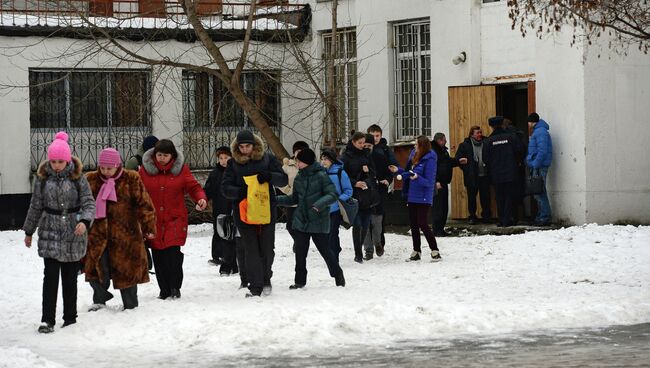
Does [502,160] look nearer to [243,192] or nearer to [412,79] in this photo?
[412,79]

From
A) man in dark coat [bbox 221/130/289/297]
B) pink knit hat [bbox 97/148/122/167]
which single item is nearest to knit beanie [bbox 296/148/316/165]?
man in dark coat [bbox 221/130/289/297]

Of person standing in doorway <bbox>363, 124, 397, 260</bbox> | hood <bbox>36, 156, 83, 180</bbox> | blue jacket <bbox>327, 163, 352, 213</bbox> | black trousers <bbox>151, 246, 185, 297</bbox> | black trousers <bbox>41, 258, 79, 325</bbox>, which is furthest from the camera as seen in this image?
person standing in doorway <bbox>363, 124, 397, 260</bbox>

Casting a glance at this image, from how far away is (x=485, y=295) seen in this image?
14766mm

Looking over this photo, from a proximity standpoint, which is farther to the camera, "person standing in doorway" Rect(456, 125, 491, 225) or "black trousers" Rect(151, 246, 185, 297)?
"person standing in doorway" Rect(456, 125, 491, 225)

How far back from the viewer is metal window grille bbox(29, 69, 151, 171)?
26.6 metres

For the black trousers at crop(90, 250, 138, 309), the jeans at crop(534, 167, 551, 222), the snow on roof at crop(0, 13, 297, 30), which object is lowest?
the black trousers at crop(90, 250, 138, 309)

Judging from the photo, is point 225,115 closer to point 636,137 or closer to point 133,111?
point 133,111

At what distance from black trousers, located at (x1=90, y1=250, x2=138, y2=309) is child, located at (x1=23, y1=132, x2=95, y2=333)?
→ 2.36 feet

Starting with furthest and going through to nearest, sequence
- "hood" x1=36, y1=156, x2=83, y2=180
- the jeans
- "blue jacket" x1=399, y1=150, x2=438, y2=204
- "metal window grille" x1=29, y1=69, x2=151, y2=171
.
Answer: "metal window grille" x1=29, y1=69, x2=151, y2=171, the jeans, "blue jacket" x1=399, y1=150, x2=438, y2=204, "hood" x1=36, y1=156, x2=83, y2=180

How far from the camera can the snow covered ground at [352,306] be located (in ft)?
38.0

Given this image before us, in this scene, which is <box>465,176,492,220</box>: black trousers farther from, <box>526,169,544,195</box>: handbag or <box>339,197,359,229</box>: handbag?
<box>339,197,359,229</box>: handbag

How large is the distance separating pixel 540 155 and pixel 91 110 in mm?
9087

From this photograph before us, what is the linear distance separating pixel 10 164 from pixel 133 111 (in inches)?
104

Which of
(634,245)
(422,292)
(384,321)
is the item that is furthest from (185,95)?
(384,321)
